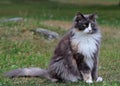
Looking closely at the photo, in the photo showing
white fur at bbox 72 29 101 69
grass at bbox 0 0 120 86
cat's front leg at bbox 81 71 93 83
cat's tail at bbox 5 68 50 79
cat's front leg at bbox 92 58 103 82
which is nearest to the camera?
white fur at bbox 72 29 101 69

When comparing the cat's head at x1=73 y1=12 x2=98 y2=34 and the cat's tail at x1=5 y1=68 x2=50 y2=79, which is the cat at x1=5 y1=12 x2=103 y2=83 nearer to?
the cat's head at x1=73 y1=12 x2=98 y2=34

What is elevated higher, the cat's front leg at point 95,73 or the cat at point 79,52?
the cat at point 79,52

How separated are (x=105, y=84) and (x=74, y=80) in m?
0.63

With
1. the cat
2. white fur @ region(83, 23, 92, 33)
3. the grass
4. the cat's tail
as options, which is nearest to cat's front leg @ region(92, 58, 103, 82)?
Answer: the cat

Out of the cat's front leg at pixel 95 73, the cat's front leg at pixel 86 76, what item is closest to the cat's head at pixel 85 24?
the cat's front leg at pixel 95 73

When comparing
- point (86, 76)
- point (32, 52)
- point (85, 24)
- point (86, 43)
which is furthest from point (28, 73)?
point (32, 52)

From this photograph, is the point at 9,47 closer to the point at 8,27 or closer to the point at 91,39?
the point at 8,27

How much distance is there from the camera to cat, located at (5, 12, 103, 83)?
852 cm

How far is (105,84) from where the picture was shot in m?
8.51

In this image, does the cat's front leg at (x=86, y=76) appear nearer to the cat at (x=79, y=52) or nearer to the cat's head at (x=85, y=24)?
the cat at (x=79, y=52)

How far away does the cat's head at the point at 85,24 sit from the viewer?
8.54 metres

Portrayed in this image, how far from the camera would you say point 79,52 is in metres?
8.48

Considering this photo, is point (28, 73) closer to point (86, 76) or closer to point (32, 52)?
point (86, 76)

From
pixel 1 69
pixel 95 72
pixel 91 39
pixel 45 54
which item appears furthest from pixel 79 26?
pixel 45 54
